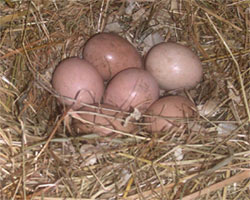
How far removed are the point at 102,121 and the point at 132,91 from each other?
0.20 m

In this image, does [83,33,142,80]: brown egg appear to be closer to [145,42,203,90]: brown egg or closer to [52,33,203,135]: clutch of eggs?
[52,33,203,135]: clutch of eggs

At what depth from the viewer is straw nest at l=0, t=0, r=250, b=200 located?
4.58 feet

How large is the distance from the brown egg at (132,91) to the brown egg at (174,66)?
4.2 inches

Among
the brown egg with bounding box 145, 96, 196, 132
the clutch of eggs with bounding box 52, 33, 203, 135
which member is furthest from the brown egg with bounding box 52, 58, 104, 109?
the brown egg with bounding box 145, 96, 196, 132

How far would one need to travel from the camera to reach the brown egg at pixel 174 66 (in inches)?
68.3

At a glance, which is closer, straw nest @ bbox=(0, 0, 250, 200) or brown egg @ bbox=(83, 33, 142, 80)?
straw nest @ bbox=(0, 0, 250, 200)

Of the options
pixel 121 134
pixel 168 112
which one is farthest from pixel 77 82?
pixel 168 112

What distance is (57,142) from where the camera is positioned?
1.48m

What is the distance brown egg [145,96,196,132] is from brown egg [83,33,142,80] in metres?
0.28

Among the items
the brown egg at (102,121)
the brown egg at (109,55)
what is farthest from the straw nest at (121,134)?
the brown egg at (109,55)

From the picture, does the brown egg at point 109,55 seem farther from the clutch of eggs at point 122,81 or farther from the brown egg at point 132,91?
the brown egg at point 132,91

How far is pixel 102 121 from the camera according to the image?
4.99 ft

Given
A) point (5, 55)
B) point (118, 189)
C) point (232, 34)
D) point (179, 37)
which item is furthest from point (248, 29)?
point (5, 55)

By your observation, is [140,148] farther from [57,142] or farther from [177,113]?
[57,142]
